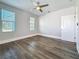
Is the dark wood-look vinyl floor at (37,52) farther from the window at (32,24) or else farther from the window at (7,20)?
the window at (32,24)

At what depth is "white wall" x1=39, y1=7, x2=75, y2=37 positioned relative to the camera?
20.4ft

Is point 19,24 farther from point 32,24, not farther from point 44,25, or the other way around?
point 44,25

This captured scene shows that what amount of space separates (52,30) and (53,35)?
19.6 inches

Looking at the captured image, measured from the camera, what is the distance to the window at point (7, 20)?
533 centimetres

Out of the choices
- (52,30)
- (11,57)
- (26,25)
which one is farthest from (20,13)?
(11,57)

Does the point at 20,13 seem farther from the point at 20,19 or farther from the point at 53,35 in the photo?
the point at 53,35

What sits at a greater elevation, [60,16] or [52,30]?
[60,16]

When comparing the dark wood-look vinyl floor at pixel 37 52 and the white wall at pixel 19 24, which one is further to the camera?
the white wall at pixel 19 24

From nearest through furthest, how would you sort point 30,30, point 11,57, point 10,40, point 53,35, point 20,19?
point 11,57
point 10,40
point 20,19
point 53,35
point 30,30

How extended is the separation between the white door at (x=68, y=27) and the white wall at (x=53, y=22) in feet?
1.47

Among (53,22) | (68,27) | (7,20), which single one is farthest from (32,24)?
(68,27)

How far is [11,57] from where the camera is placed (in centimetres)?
295

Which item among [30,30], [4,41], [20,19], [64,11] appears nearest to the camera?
[4,41]

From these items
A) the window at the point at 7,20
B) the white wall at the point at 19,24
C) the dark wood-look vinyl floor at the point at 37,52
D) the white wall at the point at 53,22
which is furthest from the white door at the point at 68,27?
the window at the point at 7,20
